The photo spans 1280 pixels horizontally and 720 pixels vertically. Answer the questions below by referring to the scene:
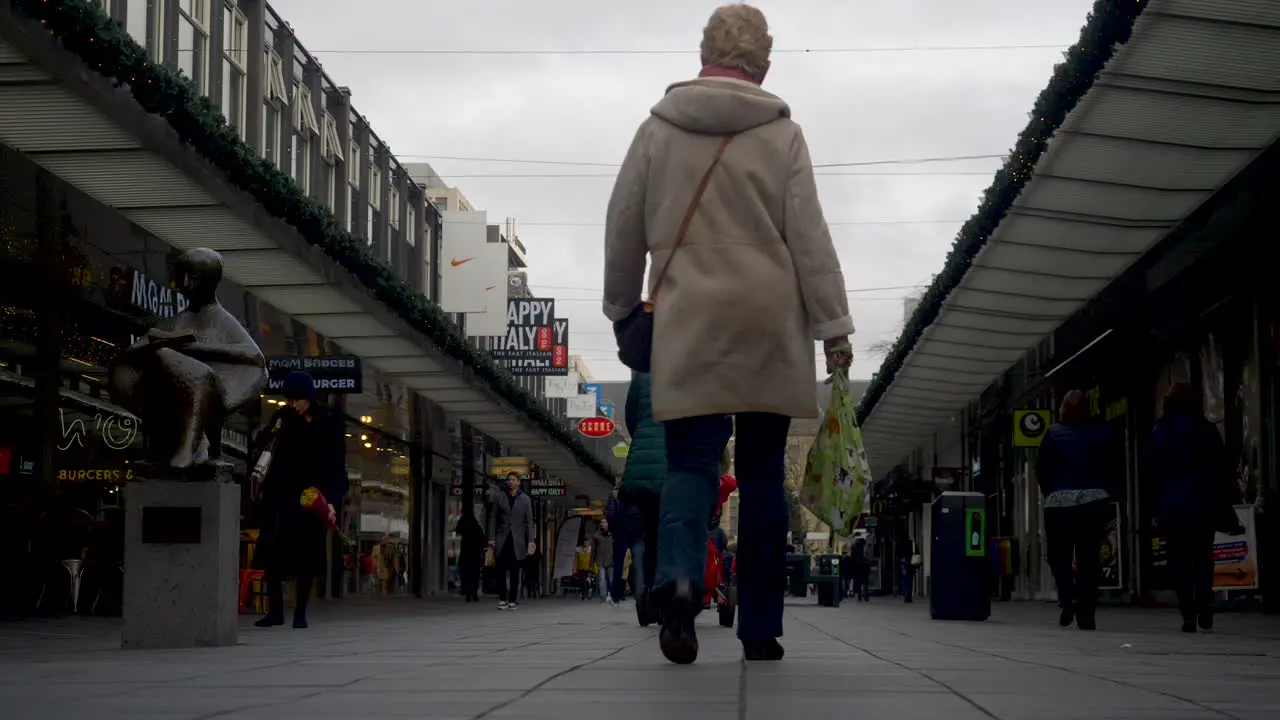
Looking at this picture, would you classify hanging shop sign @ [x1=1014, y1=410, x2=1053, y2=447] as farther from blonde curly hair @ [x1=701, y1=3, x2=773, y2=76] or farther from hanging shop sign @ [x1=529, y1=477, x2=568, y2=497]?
blonde curly hair @ [x1=701, y1=3, x2=773, y2=76]

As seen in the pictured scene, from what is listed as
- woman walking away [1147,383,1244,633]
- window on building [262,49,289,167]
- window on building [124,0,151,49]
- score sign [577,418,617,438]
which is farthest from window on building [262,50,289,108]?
score sign [577,418,617,438]

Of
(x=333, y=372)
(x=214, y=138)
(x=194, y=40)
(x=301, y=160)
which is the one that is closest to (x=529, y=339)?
(x=301, y=160)

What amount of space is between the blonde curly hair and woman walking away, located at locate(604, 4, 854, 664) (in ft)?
0.34

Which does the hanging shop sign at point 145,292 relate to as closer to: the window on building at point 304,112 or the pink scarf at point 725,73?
the window on building at point 304,112

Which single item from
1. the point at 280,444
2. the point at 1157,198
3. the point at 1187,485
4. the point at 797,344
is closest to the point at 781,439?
the point at 797,344

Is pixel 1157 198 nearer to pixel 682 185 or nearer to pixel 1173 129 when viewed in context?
pixel 1173 129

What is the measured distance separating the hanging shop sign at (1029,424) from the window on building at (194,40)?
12514mm

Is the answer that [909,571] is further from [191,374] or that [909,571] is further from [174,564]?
[191,374]

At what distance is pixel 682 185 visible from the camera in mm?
6703

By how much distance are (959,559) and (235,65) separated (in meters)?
12.3

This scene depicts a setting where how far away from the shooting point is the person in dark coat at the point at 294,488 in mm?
13094

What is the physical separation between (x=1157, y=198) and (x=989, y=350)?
11.3 meters

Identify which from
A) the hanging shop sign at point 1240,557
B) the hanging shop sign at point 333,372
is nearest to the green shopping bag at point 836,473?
the hanging shop sign at point 1240,557

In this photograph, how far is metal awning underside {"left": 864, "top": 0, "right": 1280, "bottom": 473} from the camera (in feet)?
39.3
